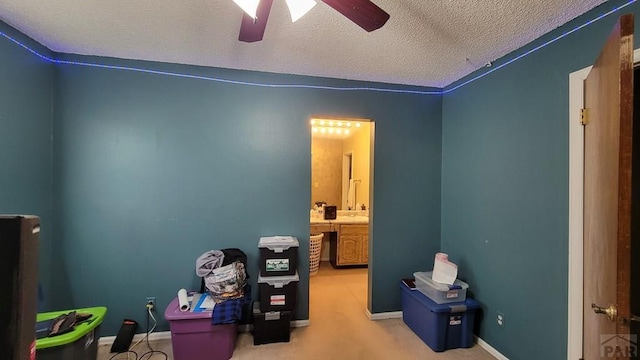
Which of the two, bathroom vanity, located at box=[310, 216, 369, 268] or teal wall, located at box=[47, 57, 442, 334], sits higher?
teal wall, located at box=[47, 57, 442, 334]

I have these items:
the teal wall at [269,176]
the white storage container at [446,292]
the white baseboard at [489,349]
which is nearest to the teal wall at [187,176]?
the teal wall at [269,176]

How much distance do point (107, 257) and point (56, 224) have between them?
0.50 metres

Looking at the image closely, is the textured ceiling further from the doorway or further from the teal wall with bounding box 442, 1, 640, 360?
the doorway

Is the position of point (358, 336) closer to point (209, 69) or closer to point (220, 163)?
point (220, 163)

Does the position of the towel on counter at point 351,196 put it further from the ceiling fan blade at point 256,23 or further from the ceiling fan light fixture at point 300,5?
the ceiling fan light fixture at point 300,5

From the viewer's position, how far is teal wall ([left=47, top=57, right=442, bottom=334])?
7.75 ft

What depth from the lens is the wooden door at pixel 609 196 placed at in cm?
99

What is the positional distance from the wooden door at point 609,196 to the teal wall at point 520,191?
9.2 inches

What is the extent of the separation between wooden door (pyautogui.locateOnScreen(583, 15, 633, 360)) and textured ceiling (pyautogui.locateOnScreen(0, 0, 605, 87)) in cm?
67

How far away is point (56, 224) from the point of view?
232 centimetres

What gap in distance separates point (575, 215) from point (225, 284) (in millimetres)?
2555

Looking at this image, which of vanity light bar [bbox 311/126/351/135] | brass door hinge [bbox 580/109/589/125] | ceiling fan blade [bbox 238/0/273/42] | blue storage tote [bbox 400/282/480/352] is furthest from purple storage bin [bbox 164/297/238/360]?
vanity light bar [bbox 311/126/351/135]

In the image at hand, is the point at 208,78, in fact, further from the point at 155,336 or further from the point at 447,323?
the point at 447,323

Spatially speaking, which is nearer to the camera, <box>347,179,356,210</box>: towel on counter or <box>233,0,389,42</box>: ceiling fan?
<box>233,0,389,42</box>: ceiling fan
